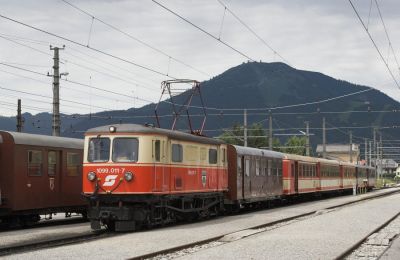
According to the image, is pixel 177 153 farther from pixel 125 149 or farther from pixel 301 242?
pixel 301 242

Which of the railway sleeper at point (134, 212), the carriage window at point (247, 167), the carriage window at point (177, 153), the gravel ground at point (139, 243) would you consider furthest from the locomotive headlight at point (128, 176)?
the carriage window at point (247, 167)

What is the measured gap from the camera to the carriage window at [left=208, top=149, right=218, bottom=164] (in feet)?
77.2

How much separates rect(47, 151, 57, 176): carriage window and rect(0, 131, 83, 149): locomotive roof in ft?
0.96

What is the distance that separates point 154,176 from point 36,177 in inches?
157

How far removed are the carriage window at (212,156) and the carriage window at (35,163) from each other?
5.98 meters

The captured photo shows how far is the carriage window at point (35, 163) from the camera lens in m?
20.2

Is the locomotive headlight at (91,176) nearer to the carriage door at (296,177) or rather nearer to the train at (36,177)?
the train at (36,177)

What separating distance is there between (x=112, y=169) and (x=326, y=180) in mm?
31473

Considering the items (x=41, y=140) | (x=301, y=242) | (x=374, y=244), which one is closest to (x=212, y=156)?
(x=41, y=140)

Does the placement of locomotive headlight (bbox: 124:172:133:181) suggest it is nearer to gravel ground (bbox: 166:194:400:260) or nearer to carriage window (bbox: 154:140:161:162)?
carriage window (bbox: 154:140:161:162)

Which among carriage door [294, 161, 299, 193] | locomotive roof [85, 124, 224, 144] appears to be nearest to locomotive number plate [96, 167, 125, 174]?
locomotive roof [85, 124, 224, 144]

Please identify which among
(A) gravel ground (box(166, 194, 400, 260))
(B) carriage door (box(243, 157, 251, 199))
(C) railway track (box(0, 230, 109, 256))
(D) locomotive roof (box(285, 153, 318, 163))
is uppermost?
(D) locomotive roof (box(285, 153, 318, 163))

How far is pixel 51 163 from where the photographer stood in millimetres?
21281

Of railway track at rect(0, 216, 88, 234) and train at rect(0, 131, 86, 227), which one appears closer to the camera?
train at rect(0, 131, 86, 227)
